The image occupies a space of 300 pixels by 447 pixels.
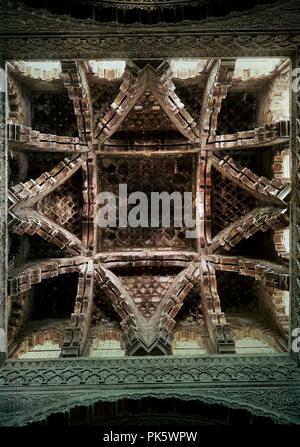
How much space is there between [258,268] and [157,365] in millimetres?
2254

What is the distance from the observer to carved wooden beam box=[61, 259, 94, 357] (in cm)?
508

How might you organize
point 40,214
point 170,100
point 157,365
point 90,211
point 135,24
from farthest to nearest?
point 90,211 < point 40,214 < point 170,100 < point 135,24 < point 157,365

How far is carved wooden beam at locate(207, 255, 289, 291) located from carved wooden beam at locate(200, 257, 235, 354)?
21 cm

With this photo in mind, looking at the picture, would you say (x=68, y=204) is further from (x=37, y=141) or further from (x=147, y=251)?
(x=147, y=251)

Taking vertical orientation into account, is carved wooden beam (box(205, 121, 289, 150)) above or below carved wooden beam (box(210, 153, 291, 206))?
above

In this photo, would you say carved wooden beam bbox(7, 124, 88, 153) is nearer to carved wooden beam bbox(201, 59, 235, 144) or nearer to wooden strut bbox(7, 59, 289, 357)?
wooden strut bbox(7, 59, 289, 357)

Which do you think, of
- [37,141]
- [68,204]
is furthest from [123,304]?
[37,141]

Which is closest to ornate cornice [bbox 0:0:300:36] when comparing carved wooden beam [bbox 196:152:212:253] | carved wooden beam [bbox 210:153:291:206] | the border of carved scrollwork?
the border of carved scrollwork

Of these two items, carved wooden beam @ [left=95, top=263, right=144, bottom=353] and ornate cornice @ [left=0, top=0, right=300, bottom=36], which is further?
carved wooden beam @ [left=95, top=263, right=144, bottom=353]

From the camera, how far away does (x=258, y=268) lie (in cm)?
574

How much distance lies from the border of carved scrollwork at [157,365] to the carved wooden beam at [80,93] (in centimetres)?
37

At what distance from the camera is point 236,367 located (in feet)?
15.4

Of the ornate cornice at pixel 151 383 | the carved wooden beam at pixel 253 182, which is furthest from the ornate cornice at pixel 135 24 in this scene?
the ornate cornice at pixel 151 383
